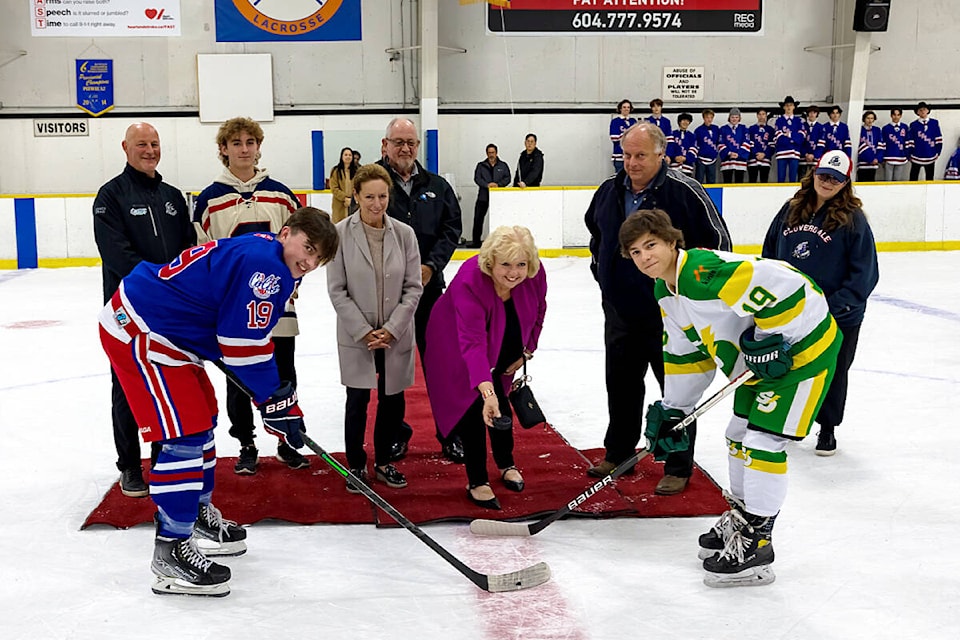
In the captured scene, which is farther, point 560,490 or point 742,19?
point 742,19

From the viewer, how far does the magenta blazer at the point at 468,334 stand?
11.9 feet

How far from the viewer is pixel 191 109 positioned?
14.2m

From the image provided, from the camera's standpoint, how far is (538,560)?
10.8 feet

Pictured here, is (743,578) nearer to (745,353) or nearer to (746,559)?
(746,559)

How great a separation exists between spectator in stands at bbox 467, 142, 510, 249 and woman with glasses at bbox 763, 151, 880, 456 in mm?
9064

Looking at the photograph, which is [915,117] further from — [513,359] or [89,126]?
[513,359]

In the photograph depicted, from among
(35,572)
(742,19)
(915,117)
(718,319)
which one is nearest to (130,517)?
(35,572)

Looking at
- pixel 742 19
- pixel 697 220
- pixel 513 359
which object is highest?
pixel 742 19

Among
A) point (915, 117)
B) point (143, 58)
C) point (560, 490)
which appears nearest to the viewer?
point (560, 490)

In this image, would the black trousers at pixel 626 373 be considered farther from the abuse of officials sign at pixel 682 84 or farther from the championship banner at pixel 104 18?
the championship banner at pixel 104 18

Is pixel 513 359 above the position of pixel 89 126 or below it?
below

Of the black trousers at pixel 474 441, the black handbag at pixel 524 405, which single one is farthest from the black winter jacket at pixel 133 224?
the black handbag at pixel 524 405

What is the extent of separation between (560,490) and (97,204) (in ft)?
6.81

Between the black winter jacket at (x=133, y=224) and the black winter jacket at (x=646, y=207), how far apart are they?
66.1 inches
